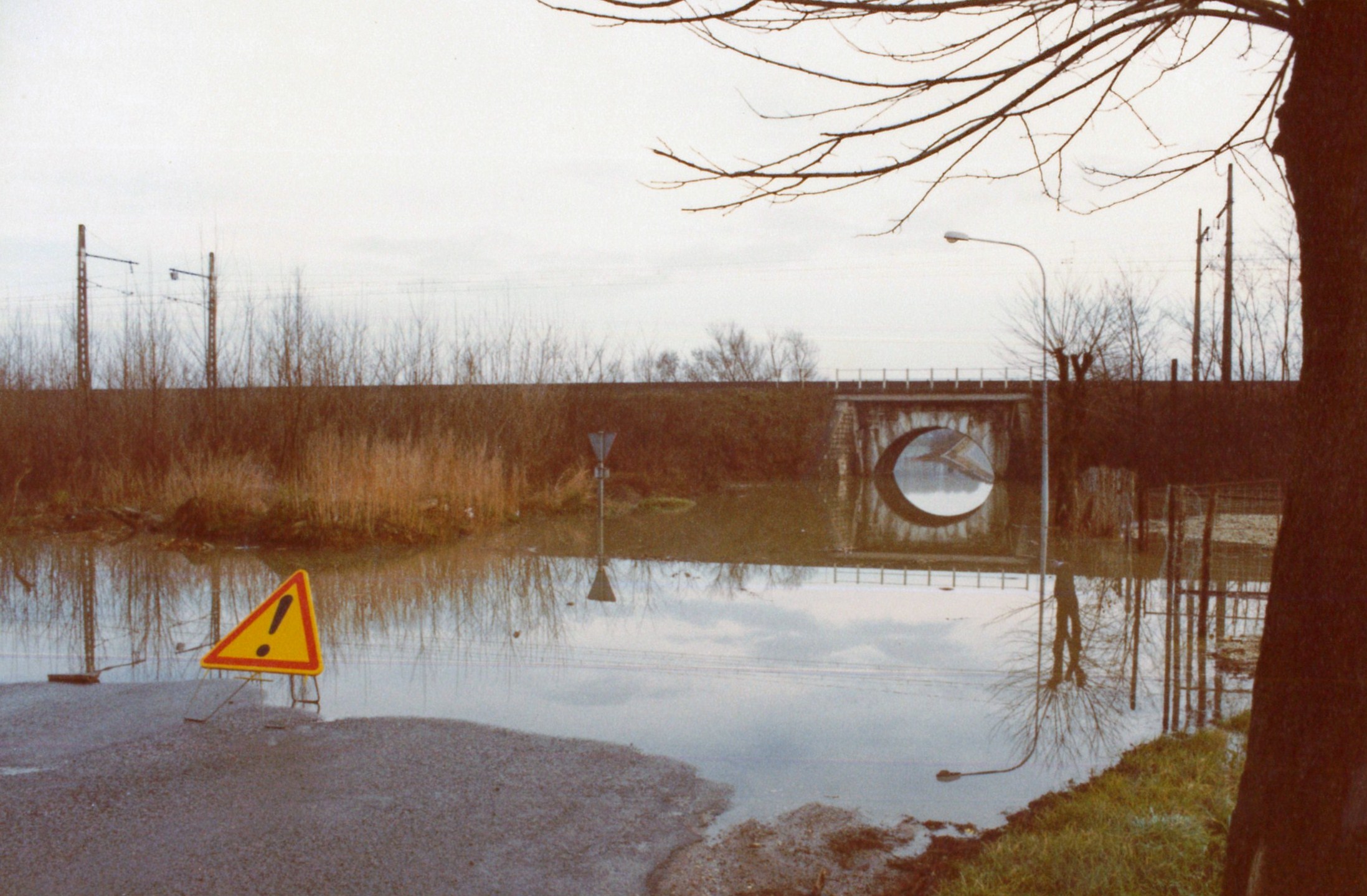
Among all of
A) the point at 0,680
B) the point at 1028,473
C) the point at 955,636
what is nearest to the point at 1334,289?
the point at 955,636

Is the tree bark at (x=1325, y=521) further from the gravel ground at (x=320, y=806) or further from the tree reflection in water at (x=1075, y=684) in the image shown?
the tree reflection in water at (x=1075, y=684)

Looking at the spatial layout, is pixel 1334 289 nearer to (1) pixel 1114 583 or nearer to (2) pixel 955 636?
(2) pixel 955 636

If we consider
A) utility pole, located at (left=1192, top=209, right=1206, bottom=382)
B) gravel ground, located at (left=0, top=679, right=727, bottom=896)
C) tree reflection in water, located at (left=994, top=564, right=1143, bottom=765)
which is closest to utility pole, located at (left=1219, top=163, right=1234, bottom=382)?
utility pole, located at (left=1192, top=209, right=1206, bottom=382)

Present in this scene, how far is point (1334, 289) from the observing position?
10.3 ft

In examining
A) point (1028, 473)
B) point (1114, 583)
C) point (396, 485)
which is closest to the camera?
point (1114, 583)

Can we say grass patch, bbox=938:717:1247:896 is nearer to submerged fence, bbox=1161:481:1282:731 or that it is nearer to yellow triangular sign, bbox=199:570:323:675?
submerged fence, bbox=1161:481:1282:731

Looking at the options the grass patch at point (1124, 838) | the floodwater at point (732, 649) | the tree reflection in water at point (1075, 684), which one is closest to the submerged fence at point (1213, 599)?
the floodwater at point (732, 649)

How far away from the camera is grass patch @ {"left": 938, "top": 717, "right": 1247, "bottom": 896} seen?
171 inches

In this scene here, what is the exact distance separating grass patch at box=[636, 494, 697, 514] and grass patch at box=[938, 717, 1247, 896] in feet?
77.9

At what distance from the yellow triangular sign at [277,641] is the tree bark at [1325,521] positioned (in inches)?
235

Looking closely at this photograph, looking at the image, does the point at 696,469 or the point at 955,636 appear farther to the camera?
the point at 696,469

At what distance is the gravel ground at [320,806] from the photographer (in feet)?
14.9

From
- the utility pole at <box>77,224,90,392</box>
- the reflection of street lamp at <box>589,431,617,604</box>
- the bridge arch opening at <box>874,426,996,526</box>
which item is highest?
the utility pole at <box>77,224,90,392</box>

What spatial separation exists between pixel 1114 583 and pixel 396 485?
12687mm
